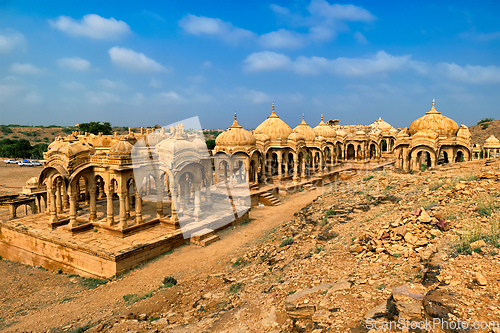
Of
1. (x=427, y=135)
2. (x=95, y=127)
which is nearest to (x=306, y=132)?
(x=427, y=135)

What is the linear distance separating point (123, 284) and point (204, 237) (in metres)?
4.72

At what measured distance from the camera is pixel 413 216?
8625 mm

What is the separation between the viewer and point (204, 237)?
1551cm

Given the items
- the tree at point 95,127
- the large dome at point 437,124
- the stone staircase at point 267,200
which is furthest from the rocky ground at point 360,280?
the tree at point 95,127

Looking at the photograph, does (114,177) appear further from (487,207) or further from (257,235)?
(487,207)

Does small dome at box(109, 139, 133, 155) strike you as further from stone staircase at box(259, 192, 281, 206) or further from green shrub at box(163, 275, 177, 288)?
stone staircase at box(259, 192, 281, 206)

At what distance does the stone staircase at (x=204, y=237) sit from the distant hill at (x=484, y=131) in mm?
59714

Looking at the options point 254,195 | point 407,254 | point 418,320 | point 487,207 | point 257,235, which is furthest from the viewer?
point 254,195

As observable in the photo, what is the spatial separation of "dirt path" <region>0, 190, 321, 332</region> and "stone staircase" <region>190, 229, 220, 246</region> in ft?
1.13

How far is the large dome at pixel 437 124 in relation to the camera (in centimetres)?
2430

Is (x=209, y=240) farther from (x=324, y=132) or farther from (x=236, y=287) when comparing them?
(x=324, y=132)

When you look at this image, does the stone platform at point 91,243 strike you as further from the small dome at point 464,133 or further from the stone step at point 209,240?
the small dome at point 464,133

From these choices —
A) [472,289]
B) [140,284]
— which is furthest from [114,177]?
[472,289]

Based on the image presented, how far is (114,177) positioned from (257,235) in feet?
26.6
